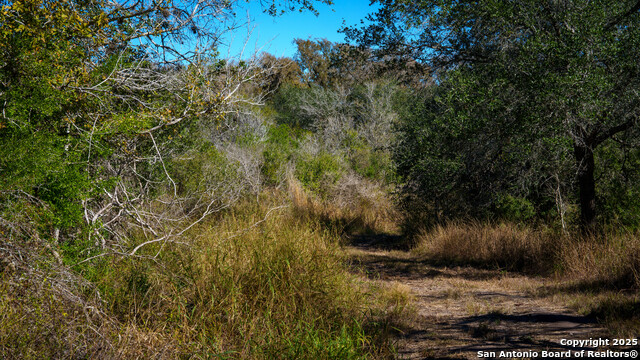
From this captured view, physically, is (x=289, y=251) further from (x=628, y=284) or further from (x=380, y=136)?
(x=380, y=136)

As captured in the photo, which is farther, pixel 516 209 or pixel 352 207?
pixel 352 207

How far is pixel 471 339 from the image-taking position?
14.8ft

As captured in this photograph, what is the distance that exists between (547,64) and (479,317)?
338 centimetres

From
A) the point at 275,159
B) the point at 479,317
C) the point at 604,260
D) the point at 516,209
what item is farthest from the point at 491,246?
the point at 275,159

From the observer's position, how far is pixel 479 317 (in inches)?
206

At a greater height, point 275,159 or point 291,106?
point 291,106

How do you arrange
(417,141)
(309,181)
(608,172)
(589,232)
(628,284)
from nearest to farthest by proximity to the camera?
(628,284) < (589,232) < (608,172) < (417,141) < (309,181)

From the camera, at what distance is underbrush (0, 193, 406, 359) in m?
3.43

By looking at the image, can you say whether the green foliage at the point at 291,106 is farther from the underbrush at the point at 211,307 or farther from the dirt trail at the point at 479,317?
the underbrush at the point at 211,307

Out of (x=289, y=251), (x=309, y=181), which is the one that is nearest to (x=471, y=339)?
(x=289, y=251)

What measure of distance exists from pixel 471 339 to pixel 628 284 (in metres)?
2.47

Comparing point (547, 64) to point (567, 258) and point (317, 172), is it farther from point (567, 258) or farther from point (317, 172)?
point (317, 172)

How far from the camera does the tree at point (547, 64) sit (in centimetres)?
554

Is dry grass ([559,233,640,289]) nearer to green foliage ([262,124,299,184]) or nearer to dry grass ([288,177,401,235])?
dry grass ([288,177,401,235])
